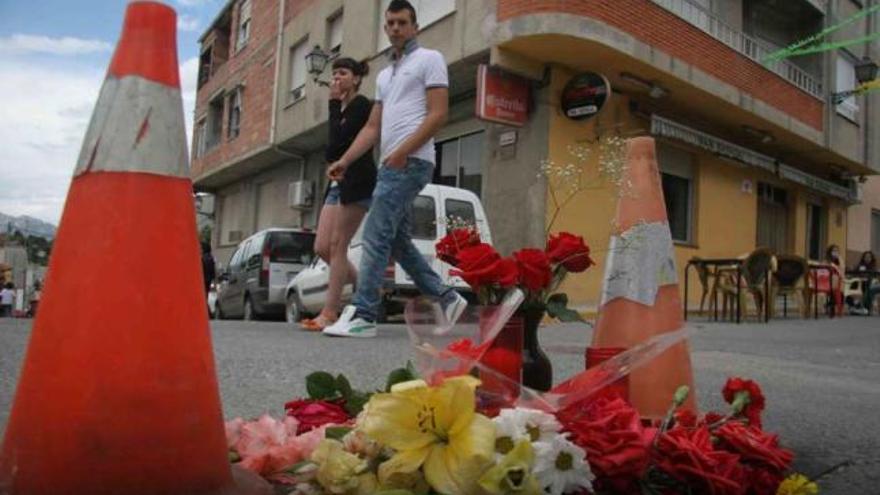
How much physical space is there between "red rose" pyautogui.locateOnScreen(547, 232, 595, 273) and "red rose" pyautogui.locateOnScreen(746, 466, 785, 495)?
0.65 metres

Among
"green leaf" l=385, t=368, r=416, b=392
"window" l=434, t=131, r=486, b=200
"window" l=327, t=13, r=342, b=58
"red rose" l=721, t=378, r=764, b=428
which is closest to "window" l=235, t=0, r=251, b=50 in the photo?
"window" l=327, t=13, r=342, b=58

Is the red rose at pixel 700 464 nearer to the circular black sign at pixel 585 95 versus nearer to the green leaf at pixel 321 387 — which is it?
the green leaf at pixel 321 387

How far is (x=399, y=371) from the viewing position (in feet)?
5.57

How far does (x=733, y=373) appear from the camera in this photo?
4199 millimetres

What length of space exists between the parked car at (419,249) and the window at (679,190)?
211 inches

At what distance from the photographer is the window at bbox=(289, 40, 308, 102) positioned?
19328mm

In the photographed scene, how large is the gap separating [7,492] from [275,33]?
21.0 m

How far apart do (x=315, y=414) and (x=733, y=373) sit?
10.3ft

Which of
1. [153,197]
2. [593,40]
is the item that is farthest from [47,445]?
[593,40]

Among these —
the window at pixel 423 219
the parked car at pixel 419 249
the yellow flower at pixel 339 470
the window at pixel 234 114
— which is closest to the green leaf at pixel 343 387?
the yellow flower at pixel 339 470

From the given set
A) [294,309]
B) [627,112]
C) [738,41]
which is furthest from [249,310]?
[738,41]

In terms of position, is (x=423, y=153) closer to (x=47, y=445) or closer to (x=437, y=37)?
(x=47, y=445)

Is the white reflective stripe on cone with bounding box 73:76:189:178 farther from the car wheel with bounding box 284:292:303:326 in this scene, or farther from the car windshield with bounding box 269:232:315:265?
the car windshield with bounding box 269:232:315:265

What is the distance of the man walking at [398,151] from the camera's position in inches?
186
